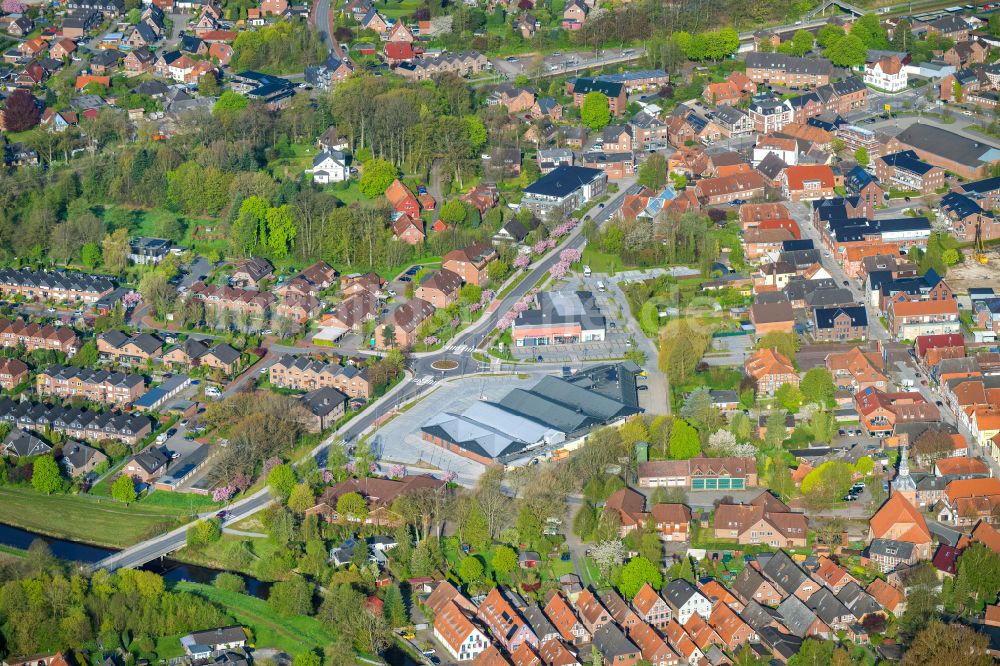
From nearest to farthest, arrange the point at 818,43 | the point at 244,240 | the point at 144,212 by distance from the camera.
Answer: the point at 244,240
the point at 144,212
the point at 818,43

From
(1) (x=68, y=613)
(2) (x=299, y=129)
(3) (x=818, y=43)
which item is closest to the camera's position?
(1) (x=68, y=613)

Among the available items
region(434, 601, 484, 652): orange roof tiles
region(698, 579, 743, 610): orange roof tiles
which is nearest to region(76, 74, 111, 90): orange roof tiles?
region(434, 601, 484, 652): orange roof tiles

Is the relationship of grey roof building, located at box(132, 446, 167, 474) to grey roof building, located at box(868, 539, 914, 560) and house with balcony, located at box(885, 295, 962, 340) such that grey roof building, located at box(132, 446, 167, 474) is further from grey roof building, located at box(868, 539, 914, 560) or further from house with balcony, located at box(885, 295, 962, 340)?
house with balcony, located at box(885, 295, 962, 340)

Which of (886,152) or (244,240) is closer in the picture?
(244,240)

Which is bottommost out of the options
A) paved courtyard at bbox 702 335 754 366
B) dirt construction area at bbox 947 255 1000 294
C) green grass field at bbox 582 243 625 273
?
dirt construction area at bbox 947 255 1000 294

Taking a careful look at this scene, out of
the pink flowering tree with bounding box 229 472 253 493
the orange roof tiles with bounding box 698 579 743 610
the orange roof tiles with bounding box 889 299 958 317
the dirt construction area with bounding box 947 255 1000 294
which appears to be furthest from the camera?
the dirt construction area with bounding box 947 255 1000 294

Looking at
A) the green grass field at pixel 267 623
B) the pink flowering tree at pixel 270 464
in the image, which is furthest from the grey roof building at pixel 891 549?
the pink flowering tree at pixel 270 464

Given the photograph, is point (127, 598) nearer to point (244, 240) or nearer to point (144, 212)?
point (244, 240)

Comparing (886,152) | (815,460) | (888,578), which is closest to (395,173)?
(886,152)
